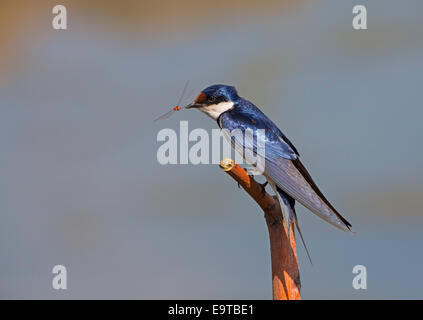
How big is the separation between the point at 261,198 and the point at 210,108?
53 centimetres

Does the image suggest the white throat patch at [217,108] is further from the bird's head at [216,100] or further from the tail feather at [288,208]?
the tail feather at [288,208]

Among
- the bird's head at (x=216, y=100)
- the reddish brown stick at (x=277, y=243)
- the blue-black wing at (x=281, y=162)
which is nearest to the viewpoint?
the reddish brown stick at (x=277, y=243)

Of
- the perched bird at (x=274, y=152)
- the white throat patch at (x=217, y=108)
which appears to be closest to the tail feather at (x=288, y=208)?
the perched bird at (x=274, y=152)

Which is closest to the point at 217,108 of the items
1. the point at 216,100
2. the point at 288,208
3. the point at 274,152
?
the point at 216,100

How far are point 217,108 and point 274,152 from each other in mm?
310

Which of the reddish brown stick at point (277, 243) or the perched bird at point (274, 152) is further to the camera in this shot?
the perched bird at point (274, 152)

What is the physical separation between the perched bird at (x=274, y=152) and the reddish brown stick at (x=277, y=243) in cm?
4

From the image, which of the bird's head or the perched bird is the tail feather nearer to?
the perched bird

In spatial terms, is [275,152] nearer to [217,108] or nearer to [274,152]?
[274,152]

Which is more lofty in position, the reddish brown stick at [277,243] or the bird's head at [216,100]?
the bird's head at [216,100]

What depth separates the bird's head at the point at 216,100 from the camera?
2043mm

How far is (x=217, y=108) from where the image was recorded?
2.06m

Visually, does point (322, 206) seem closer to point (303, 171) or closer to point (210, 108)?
point (303, 171)

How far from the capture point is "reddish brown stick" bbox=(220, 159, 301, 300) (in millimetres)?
1545
